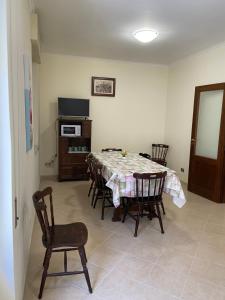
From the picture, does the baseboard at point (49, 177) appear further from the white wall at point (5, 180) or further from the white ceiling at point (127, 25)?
the white wall at point (5, 180)

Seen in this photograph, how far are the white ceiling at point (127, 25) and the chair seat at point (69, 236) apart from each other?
2570mm

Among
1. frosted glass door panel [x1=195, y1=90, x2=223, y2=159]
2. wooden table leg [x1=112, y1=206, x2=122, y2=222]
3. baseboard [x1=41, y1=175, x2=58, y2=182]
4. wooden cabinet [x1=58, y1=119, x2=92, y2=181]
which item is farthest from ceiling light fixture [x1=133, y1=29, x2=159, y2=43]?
baseboard [x1=41, y1=175, x2=58, y2=182]

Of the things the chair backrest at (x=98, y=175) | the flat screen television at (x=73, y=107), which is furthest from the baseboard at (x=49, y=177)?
the chair backrest at (x=98, y=175)

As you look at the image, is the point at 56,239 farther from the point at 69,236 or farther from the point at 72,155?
the point at 72,155

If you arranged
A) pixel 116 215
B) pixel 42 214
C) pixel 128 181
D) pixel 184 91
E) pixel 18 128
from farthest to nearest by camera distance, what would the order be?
pixel 184 91
pixel 116 215
pixel 128 181
pixel 42 214
pixel 18 128

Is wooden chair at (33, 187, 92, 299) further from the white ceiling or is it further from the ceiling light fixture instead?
the ceiling light fixture

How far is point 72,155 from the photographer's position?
5.15 metres

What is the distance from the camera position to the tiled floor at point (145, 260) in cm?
202

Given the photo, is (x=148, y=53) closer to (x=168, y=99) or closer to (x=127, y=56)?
(x=127, y=56)

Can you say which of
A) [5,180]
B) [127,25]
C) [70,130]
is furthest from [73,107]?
[5,180]

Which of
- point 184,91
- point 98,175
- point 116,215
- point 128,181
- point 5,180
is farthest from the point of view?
point 184,91

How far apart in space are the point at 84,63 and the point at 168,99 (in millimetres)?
2269

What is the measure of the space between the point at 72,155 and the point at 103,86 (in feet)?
5.93

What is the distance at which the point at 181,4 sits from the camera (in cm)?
281
